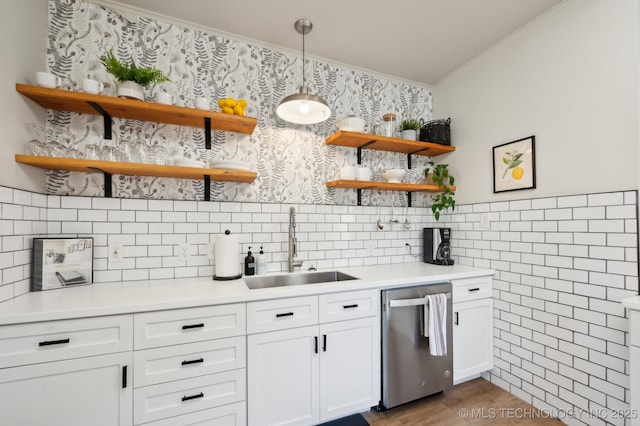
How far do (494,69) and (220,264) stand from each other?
2.69m

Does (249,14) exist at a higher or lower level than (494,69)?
higher

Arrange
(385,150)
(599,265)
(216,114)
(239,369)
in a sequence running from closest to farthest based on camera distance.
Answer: (239,369) → (599,265) → (216,114) → (385,150)

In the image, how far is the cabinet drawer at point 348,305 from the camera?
172cm

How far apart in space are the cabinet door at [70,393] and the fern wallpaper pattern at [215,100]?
1.04 meters

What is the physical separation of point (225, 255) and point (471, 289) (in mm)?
1896

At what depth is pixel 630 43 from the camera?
60.7 inches

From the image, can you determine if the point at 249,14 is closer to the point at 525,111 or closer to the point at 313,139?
the point at 313,139

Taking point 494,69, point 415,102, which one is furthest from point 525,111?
point 415,102

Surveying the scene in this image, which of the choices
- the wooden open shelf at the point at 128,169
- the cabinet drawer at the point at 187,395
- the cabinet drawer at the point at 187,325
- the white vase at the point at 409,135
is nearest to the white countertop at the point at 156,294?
the cabinet drawer at the point at 187,325

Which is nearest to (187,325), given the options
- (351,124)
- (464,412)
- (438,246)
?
(351,124)

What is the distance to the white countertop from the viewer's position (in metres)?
1.23

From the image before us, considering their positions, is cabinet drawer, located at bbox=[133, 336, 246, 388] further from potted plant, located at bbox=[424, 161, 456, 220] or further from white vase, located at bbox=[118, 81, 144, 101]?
potted plant, located at bbox=[424, 161, 456, 220]

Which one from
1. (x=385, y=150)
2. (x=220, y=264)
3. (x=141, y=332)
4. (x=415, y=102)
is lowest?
(x=141, y=332)

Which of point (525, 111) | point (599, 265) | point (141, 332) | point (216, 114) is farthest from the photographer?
point (525, 111)
